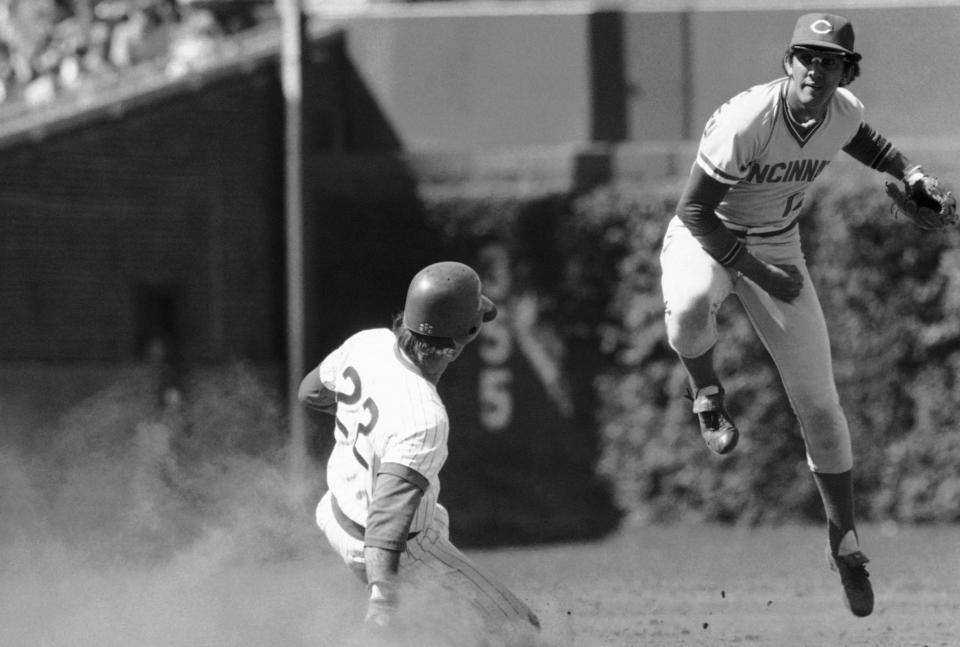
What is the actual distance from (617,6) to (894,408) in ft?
16.3

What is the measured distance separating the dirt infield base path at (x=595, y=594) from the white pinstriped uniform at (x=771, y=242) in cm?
158

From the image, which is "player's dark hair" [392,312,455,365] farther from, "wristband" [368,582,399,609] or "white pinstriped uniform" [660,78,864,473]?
"white pinstriped uniform" [660,78,864,473]

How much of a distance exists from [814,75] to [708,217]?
33.0 inches

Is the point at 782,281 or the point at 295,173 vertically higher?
the point at 782,281

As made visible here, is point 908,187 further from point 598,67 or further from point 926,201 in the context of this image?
point 598,67

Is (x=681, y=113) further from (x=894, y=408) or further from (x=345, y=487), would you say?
(x=345, y=487)

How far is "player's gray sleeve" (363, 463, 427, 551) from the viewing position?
621 cm

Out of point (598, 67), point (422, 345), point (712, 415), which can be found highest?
point (422, 345)

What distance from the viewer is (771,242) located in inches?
326

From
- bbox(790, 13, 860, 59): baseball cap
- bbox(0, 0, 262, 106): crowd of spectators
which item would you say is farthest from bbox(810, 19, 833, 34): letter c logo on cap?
bbox(0, 0, 262, 106): crowd of spectators

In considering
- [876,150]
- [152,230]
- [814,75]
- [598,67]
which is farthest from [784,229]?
[598,67]

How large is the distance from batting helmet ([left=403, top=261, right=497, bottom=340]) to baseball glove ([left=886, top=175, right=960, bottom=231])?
2725mm

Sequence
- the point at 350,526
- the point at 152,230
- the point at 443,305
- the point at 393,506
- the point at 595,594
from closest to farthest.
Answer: the point at 393,506
the point at 443,305
the point at 350,526
the point at 595,594
the point at 152,230

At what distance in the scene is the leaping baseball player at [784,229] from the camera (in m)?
7.71
